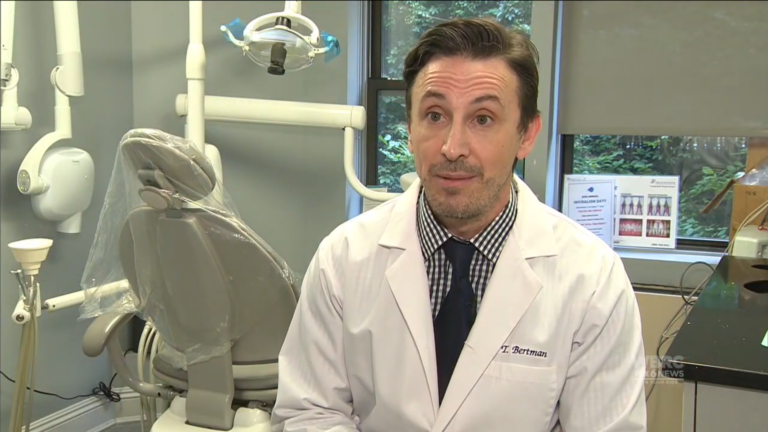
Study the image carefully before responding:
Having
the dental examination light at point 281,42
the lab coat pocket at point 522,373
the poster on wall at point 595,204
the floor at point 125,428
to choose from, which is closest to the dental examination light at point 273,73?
the dental examination light at point 281,42

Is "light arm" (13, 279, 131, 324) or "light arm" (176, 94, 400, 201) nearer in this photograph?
"light arm" (13, 279, 131, 324)

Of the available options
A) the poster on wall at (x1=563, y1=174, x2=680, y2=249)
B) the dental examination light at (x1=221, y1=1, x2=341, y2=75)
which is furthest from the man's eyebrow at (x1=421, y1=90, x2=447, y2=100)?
the poster on wall at (x1=563, y1=174, x2=680, y2=249)

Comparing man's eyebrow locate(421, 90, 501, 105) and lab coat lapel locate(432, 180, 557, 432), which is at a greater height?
man's eyebrow locate(421, 90, 501, 105)

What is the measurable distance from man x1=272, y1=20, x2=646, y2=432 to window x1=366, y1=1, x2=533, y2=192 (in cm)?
139

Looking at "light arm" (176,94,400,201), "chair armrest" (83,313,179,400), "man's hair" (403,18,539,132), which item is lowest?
"chair armrest" (83,313,179,400)

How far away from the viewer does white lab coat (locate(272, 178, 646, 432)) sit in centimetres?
107

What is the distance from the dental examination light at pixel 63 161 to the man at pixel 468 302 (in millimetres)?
1166

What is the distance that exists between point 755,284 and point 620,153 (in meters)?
0.91

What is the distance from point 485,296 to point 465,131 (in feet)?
0.94

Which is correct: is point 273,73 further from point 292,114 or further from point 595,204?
point 595,204

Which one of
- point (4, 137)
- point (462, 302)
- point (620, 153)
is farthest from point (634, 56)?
point (4, 137)

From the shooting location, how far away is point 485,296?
1.12m

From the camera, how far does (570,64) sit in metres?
2.24

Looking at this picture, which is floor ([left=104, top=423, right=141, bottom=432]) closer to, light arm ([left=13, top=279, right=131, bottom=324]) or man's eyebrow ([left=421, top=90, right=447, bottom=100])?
light arm ([left=13, top=279, right=131, bottom=324])
